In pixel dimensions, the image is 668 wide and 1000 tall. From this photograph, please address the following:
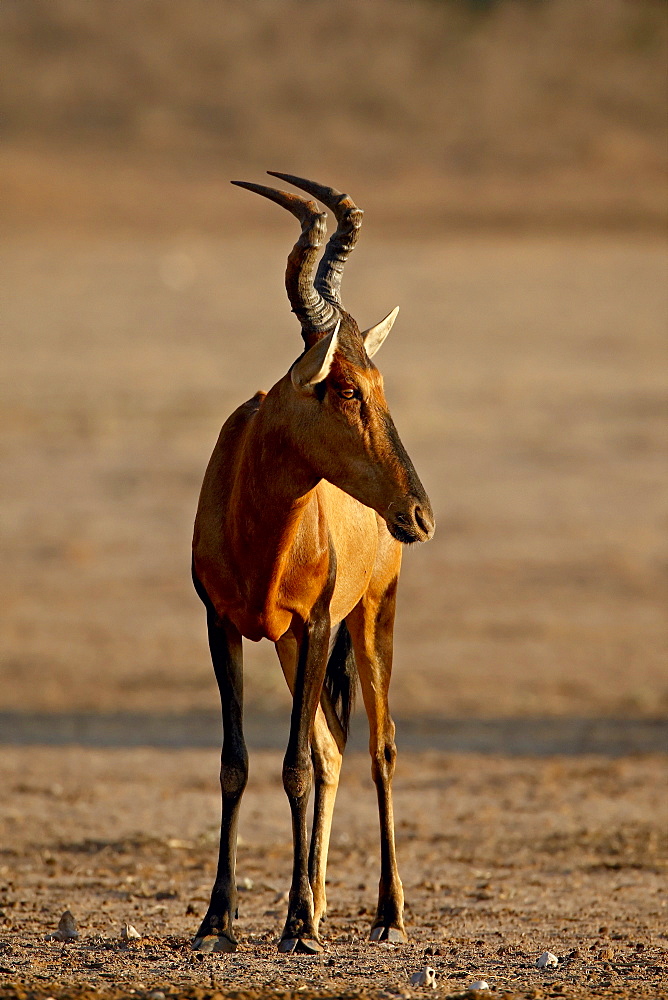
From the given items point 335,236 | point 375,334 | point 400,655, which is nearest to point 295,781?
point 375,334

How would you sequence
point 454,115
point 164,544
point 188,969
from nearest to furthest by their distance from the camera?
point 188,969 → point 164,544 → point 454,115

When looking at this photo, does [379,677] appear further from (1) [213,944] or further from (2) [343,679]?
(1) [213,944]

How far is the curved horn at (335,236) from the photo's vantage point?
21.6 ft

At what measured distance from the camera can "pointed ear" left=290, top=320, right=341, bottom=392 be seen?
246 inches

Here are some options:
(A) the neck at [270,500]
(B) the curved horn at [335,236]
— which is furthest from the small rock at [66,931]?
(B) the curved horn at [335,236]

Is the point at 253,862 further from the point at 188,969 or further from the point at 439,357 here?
the point at 439,357

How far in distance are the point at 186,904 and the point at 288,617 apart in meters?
1.80

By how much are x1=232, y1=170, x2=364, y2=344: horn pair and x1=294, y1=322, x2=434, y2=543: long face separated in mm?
133

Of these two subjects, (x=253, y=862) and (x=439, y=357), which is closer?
(x=253, y=862)

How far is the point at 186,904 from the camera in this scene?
25.6 ft

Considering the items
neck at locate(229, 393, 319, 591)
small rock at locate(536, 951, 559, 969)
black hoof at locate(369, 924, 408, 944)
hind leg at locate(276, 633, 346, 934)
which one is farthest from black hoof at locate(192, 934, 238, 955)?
neck at locate(229, 393, 319, 591)

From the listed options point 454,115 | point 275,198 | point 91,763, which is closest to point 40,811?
point 91,763

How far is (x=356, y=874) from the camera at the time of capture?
8.63 metres

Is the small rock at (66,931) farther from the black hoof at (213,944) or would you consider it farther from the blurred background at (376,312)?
the blurred background at (376,312)
